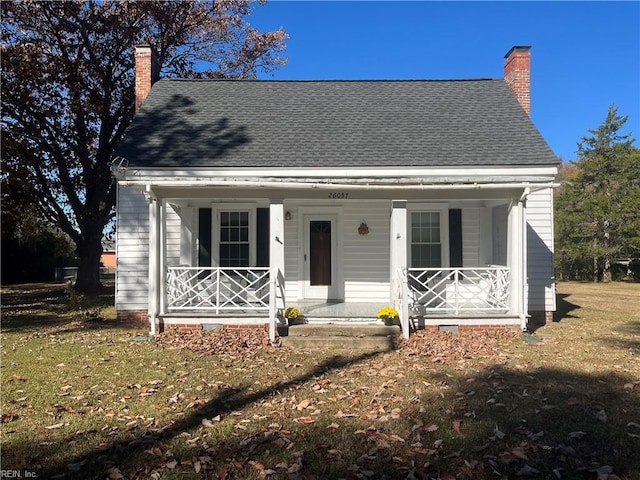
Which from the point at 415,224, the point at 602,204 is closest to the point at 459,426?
the point at 415,224

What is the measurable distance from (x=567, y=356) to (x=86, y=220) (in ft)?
56.5

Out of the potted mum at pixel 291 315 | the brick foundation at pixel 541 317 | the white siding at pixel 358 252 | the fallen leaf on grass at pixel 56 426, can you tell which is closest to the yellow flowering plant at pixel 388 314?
the potted mum at pixel 291 315

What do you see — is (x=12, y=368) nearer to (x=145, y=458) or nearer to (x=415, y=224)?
(x=145, y=458)

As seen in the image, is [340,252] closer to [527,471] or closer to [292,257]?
[292,257]

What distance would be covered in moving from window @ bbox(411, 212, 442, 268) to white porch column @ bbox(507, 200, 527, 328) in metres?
2.08

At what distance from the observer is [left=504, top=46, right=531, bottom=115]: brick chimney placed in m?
12.6

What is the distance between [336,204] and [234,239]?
261 centimetres

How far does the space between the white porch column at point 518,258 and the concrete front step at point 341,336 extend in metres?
2.57

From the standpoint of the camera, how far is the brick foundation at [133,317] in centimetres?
1102

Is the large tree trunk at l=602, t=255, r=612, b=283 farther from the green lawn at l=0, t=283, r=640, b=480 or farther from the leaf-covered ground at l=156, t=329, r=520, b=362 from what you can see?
the leaf-covered ground at l=156, t=329, r=520, b=362

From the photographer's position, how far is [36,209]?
1869 cm

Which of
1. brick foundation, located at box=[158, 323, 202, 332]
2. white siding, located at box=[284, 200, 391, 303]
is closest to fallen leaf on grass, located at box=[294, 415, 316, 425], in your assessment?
brick foundation, located at box=[158, 323, 202, 332]

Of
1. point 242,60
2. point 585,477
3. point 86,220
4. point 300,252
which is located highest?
point 242,60

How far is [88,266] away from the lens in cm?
1898
